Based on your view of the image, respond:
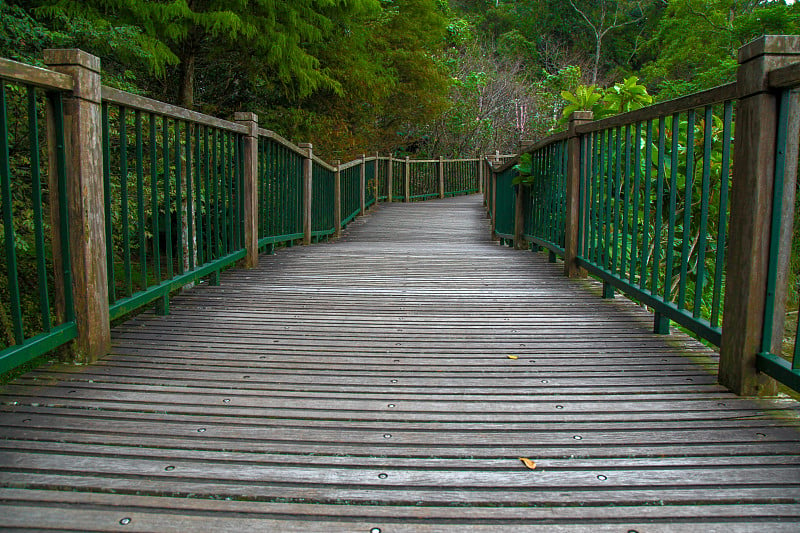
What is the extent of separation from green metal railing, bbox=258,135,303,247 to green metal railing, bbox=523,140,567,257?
2.13 meters

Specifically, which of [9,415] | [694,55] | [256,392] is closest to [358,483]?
[256,392]

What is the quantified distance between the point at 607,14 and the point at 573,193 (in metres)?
31.0

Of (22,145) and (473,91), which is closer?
(22,145)

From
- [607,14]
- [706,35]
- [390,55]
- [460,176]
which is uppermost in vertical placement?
[607,14]

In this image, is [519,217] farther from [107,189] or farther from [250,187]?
[107,189]

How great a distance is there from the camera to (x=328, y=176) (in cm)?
867

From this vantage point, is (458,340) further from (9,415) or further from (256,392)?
(9,415)

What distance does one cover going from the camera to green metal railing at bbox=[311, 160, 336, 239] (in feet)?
25.0

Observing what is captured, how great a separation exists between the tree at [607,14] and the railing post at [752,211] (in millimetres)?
31131

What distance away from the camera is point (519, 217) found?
6555 millimetres

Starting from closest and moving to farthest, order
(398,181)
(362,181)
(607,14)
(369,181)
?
(362,181) < (369,181) < (398,181) < (607,14)

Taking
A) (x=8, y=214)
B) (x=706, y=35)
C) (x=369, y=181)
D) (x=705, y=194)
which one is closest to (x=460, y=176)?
(x=369, y=181)

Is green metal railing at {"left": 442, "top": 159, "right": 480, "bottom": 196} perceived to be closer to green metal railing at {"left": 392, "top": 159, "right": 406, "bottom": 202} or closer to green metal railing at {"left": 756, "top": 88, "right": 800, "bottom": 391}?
green metal railing at {"left": 392, "top": 159, "right": 406, "bottom": 202}

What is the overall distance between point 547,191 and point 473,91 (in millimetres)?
16164
